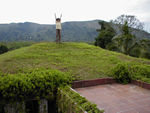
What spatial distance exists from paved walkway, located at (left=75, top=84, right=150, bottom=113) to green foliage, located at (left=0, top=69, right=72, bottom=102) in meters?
0.68

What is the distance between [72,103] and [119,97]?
116 centimetres

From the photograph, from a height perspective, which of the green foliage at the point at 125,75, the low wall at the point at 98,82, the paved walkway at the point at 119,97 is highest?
the green foliage at the point at 125,75

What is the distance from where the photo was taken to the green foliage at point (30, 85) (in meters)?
2.67

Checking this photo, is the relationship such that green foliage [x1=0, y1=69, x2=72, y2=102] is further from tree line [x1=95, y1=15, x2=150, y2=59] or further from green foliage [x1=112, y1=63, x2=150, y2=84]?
tree line [x1=95, y1=15, x2=150, y2=59]

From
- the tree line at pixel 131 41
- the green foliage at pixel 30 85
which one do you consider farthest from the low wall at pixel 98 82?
the tree line at pixel 131 41

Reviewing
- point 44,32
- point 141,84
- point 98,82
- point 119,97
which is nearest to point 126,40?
point 141,84

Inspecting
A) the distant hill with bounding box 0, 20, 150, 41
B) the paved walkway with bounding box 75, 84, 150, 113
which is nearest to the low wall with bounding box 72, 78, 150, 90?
the paved walkway with bounding box 75, 84, 150, 113

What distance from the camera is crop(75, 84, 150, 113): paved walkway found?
99.6 inches

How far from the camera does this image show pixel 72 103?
245 centimetres

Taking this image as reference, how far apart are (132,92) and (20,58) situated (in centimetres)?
422

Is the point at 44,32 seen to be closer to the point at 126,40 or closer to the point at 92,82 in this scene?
the point at 126,40

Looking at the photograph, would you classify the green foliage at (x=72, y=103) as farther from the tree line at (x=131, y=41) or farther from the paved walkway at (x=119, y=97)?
the tree line at (x=131, y=41)

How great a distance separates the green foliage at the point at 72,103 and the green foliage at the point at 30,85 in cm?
25

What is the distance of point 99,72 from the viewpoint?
14.5 feet
